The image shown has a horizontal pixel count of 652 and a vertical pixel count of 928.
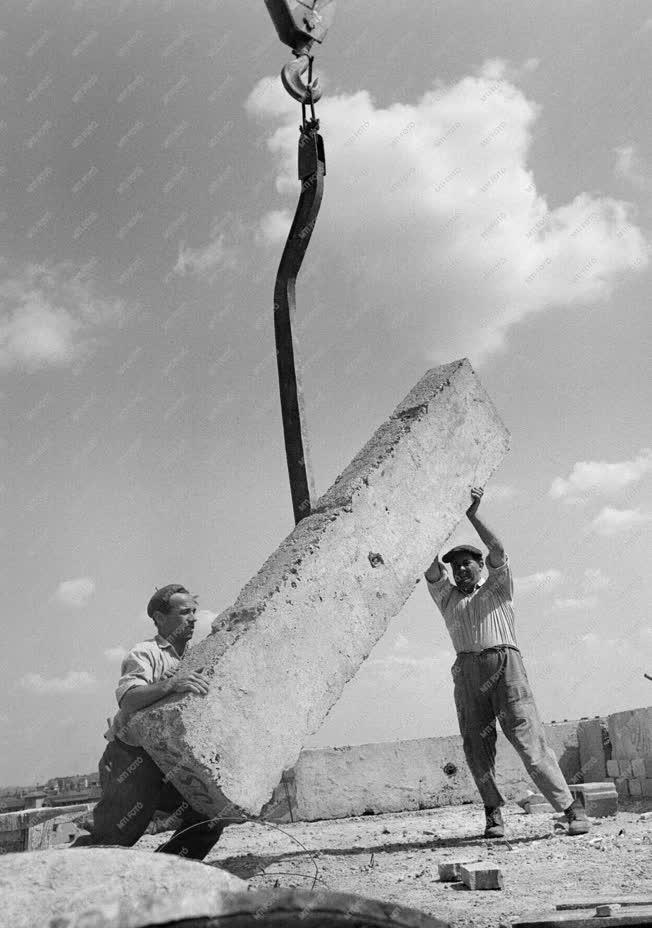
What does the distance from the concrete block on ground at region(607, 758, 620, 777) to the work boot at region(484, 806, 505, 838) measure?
278cm

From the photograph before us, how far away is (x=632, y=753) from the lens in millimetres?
6953

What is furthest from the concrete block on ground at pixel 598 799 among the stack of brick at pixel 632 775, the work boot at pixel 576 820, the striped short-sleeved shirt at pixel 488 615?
the stack of brick at pixel 632 775

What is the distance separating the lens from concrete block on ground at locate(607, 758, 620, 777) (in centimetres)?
714

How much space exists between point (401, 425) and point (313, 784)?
138 inches

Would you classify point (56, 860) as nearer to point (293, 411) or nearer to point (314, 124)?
point (293, 411)

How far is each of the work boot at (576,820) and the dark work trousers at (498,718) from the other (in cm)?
4

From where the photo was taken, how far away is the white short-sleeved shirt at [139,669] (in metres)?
3.55

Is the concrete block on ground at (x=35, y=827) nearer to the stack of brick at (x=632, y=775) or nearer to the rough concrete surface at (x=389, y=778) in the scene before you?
the rough concrete surface at (x=389, y=778)

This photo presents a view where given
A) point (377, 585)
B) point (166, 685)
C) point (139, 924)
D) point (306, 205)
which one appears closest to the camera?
point (139, 924)

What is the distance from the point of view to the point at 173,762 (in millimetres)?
3461

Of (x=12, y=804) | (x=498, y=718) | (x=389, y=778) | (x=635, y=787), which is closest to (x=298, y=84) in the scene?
(x=498, y=718)

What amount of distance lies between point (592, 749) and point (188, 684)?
520 cm

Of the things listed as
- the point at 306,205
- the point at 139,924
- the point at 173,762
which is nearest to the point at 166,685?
the point at 173,762

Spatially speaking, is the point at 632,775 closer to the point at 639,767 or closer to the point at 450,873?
the point at 639,767
